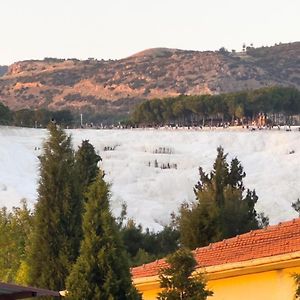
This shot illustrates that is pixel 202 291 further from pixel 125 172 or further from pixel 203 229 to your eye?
pixel 125 172

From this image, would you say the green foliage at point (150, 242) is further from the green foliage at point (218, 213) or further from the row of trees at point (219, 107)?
the row of trees at point (219, 107)

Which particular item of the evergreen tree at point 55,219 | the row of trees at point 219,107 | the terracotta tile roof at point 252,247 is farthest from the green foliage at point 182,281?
the row of trees at point 219,107

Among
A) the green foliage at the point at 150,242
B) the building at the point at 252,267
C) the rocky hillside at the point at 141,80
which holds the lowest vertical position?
the green foliage at the point at 150,242

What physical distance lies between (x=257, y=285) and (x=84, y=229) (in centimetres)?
224

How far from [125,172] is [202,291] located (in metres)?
62.5

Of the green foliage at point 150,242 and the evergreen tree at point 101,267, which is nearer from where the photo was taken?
the evergreen tree at point 101,267

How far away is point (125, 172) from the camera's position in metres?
73.2

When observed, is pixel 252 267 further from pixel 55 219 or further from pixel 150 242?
pixel 150 242

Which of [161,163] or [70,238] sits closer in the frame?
[70,238]

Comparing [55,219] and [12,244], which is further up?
[55,219]

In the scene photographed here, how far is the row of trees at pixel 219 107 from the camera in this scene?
100500 mm

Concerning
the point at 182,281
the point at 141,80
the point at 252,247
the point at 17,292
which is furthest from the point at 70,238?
the point at 141,80

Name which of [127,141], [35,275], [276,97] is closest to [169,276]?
[35,275]

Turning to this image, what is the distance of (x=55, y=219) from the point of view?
1566cm
